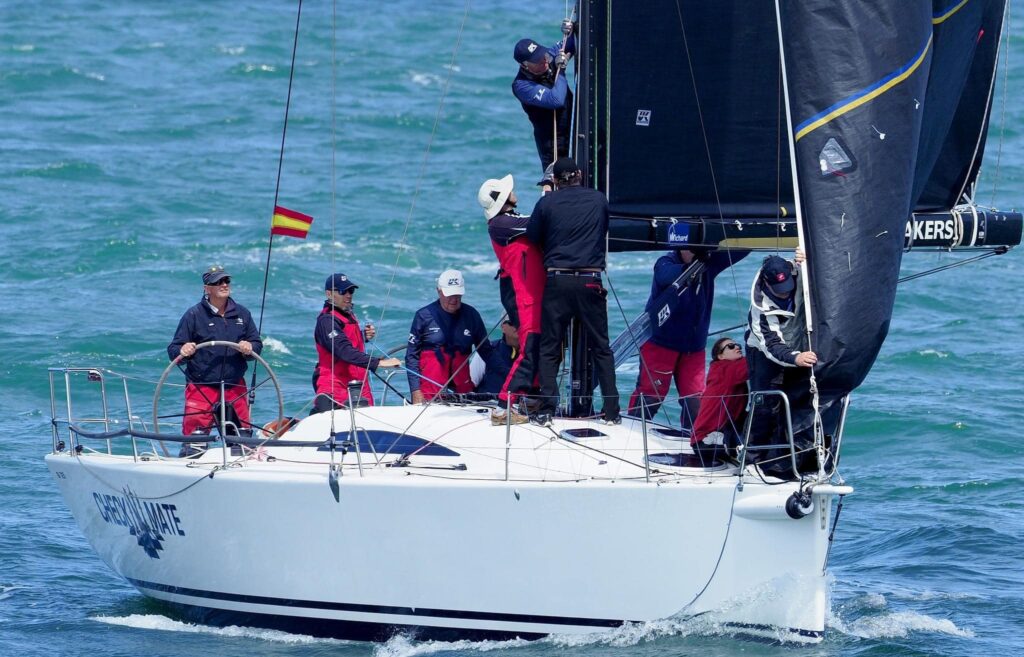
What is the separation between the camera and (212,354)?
1109 cm

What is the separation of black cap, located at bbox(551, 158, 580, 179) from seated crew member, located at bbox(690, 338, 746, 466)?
145 centimetres

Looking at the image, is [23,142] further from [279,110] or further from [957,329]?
[957,329]

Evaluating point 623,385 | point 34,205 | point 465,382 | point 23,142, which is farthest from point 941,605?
point 23,142

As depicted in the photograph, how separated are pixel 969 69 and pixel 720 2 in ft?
5.89

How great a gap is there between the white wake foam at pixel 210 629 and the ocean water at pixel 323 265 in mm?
24

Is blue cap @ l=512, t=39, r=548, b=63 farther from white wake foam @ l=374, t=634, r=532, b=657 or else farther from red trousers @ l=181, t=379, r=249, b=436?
white wake foam @ l=374, t=634, r=532, b=657

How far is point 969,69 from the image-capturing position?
415 inches

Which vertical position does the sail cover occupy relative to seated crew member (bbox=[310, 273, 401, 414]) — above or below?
above

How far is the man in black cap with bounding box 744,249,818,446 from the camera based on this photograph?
9.20 m

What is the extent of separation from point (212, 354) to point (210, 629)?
193cm

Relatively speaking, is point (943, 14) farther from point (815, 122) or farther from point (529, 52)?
point (529, 52)

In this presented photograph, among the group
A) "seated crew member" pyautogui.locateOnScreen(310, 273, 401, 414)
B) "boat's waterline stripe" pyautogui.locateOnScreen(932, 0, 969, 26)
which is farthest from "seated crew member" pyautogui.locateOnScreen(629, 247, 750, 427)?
"boat's waterline stripe" pyautogui.locateOnScreen(932, 0, 969, 26)

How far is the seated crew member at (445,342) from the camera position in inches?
436

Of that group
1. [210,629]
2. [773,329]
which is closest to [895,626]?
[773,329]
